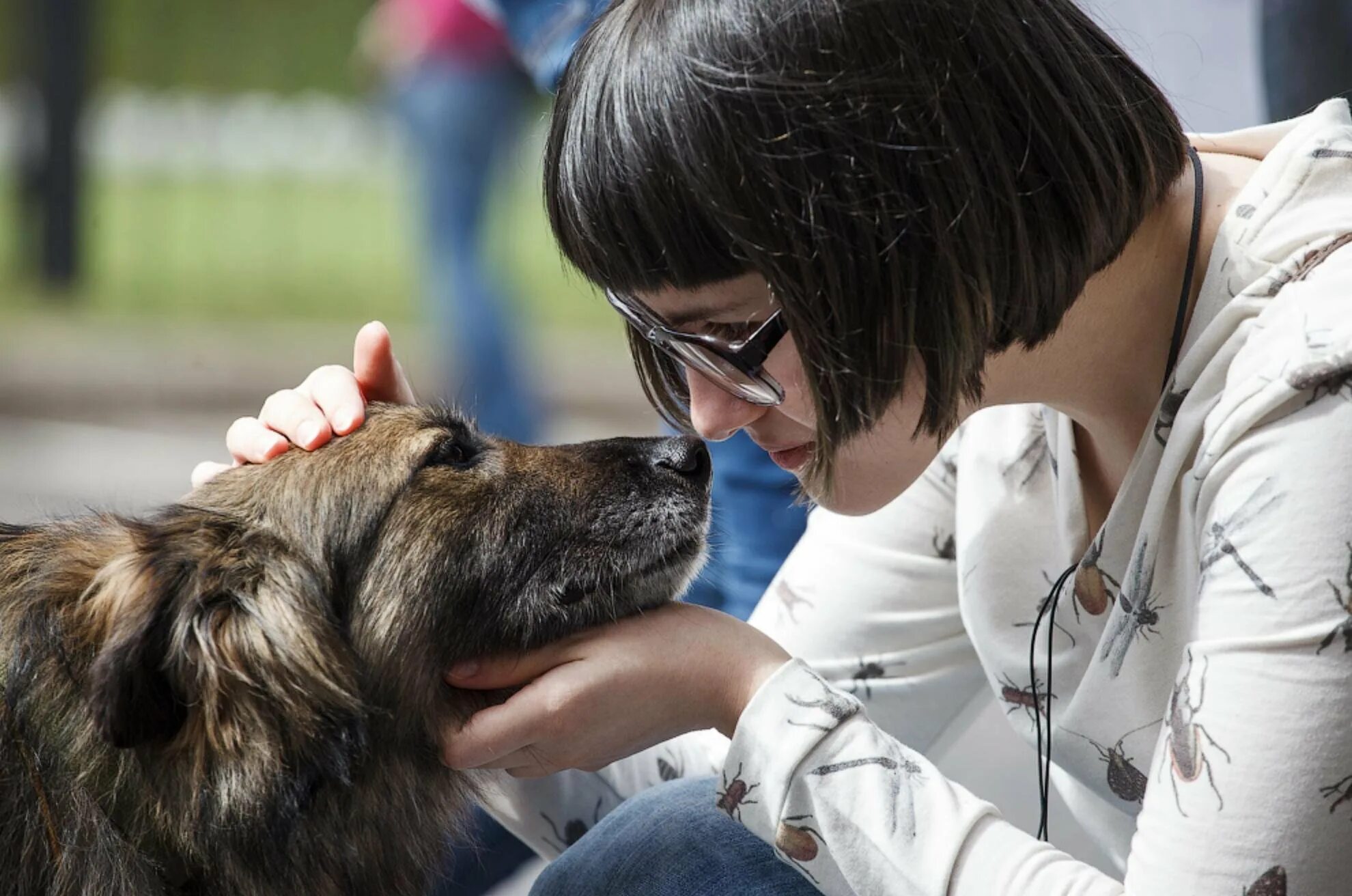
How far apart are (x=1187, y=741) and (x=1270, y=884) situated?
12cm

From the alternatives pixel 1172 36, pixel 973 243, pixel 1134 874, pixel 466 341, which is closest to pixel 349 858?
pixel 1134 874

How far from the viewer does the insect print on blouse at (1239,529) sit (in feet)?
3.55

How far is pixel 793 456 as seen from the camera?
1.41 m

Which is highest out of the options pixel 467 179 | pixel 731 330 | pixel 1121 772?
pixel 467 179

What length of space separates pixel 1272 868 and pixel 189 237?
11.5m

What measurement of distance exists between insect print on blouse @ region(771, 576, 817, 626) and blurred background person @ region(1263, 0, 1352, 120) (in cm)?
113

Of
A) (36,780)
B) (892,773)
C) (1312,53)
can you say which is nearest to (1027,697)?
(892,773)

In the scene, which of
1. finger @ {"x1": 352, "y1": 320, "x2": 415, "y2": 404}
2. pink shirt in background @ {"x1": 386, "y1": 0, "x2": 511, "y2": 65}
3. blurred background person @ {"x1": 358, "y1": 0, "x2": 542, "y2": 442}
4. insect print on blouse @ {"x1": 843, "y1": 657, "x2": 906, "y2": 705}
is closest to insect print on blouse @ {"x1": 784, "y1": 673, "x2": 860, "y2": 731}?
insect print on blouse @ {"x1": 843, "y1": 657, "x2": 906, "y2": 705}

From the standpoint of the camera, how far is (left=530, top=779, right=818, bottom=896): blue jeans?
4.48 feet

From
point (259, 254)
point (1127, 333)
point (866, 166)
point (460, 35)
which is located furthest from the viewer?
point (259, 254)

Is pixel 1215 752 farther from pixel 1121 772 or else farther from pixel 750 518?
pixel 750 518

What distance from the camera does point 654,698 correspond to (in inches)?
50.6

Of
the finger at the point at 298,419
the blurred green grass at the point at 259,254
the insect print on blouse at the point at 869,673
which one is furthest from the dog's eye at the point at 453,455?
the blurred green grass at the point at 259,254

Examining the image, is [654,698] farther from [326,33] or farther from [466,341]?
[326,33]
